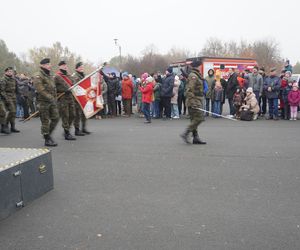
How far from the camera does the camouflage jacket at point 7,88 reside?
37.3 feet

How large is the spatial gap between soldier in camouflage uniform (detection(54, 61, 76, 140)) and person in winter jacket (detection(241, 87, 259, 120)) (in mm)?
6738

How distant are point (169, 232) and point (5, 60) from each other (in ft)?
169

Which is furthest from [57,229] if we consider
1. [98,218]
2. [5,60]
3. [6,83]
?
[5,60]

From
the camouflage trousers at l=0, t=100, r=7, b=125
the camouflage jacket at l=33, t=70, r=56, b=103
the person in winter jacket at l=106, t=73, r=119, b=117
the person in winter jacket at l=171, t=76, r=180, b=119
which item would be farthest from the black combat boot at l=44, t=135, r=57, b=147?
the person in winter jacket at l=106, t=73, r=119, b=117

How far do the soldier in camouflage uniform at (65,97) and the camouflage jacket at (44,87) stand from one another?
2.13ft

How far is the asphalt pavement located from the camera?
3.90 metres

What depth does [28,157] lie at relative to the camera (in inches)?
196

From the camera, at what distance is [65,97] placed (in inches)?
377

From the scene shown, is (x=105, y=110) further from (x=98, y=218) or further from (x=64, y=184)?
(x=98, y=218)

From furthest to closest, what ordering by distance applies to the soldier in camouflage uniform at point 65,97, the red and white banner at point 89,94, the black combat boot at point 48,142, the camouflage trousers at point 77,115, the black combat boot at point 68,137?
the camouflage trousers at point 77,115
the red and white banner at point 89,94
the black combat boot at point 68,137
the soldier in camouflage uniform at point 65,97
the black combat boot at point 48,142

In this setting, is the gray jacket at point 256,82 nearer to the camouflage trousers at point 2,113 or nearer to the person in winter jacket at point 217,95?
the person in winter jacket at point 217,95

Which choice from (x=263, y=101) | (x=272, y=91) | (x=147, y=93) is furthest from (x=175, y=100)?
(x=272, y=91)

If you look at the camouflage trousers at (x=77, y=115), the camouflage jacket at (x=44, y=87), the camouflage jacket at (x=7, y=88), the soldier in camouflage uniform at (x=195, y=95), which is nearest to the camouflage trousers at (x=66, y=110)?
the camouflage trousers at (x=77, y=115)

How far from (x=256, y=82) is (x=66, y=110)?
25.9ft
